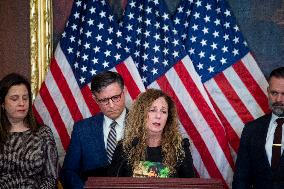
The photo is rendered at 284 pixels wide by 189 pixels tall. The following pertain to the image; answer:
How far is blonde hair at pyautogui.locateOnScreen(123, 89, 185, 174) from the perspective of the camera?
8.68 ft

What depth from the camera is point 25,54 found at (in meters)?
4.18

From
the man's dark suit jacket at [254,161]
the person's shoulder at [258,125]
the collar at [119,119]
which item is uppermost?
the collar at [119,119]

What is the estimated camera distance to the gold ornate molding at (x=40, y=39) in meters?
4.07

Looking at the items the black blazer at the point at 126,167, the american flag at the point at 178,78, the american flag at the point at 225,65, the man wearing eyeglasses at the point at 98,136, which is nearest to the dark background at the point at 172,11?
the american flag at the point at 225,65

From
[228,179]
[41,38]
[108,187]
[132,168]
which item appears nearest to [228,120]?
[228,179]

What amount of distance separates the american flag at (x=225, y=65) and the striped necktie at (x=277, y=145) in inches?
27.0

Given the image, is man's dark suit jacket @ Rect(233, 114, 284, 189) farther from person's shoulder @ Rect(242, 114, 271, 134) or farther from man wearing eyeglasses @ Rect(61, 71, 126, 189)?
man wearing eyeglasses @ Rect(61, 71, 126, 189)

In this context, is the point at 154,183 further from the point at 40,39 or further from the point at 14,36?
the point at 14,36

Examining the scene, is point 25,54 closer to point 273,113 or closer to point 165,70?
point 165,70

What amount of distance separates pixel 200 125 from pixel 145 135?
1.06 m

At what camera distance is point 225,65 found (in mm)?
3854

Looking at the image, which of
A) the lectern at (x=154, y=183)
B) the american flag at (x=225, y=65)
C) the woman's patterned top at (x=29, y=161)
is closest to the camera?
the lectern at (x=154, y=183)

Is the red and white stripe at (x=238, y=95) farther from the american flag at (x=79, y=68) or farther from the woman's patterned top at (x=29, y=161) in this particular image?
the woman's patterned top at (x=29, y=161)

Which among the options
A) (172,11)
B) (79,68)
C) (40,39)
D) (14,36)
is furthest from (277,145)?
(14,36)
